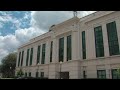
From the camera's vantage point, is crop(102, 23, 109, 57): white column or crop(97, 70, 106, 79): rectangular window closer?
crop(97, 70, 106, 79): rectangular window

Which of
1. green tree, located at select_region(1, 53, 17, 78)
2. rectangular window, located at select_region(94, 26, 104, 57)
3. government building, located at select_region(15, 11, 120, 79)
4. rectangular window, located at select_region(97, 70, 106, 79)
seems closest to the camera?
government building, located at select_region(15, 11, 120, 79)

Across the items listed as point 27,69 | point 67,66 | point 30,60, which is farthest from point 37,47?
point 67,66

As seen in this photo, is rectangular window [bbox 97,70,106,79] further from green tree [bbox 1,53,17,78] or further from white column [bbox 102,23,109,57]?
green tree [bbox 1,53,17,78]

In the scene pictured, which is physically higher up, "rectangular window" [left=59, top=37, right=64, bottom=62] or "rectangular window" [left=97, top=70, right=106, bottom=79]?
"rectangular window" [left=59, top=37, right=64, bottom=62]

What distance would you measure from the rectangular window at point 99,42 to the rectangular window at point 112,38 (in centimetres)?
162

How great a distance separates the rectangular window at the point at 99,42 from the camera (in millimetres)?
26678

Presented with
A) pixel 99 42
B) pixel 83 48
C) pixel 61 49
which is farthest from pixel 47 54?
pixel 99 42

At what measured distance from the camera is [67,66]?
3103cm

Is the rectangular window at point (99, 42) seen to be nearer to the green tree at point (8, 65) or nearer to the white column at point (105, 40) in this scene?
the white column at point (105, 40)

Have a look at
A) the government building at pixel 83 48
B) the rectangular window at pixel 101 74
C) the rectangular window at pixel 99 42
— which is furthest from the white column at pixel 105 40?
the rectangular window at pixel 101 74

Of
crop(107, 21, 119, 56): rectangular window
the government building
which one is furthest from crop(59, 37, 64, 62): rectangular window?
crop(107, 21, 119, 56): rectangular window

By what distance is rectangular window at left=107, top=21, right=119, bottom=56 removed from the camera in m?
24.4

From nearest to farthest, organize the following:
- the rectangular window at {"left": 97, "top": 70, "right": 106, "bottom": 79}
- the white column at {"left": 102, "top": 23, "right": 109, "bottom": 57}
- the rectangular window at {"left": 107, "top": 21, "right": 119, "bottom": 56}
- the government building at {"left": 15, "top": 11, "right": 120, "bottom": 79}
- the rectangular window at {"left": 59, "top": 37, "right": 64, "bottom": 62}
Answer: the rectangular window at {"left": 107, "top": 21, "right": 119, "bottom": 56}
the government building at {"left": 15, "top": 11, "right": 120, "bottom": 79}
the rectangular window at {"left": 97, "top": 70, "right": 106, "bottom": 79}
the white column at {"left": 102, "top": 23, "right": 109, "bottom": 57}
the rectangular window at {"left": 59, "top": 37, "right": 64, "bottom": 62}
